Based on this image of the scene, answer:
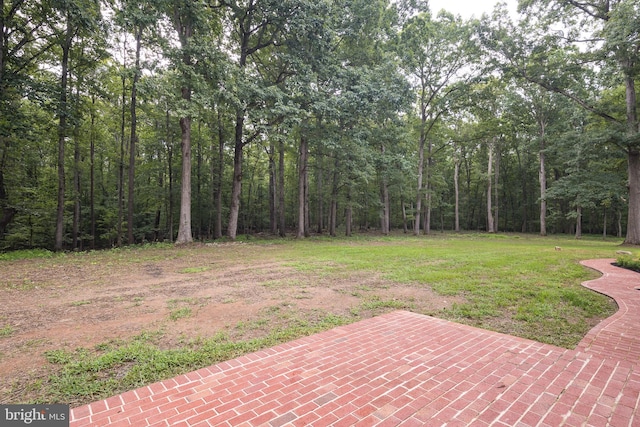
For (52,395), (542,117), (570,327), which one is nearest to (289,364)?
(52,395)

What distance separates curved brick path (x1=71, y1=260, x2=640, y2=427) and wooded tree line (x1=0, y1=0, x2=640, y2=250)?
391 inches

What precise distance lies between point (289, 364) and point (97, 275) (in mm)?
5920

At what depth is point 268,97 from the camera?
11.9m

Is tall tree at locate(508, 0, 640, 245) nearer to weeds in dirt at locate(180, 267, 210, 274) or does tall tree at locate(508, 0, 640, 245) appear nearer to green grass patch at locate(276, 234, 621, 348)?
green grass patch at locate(276, 234, 621, 348)

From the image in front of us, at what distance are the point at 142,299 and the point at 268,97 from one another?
31.6 feet

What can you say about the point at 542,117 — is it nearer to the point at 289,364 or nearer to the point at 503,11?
the point at 503,11

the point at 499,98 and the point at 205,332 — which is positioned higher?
the point at 499,98

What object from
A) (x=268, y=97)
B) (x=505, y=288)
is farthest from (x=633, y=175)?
(x=268, y=97)

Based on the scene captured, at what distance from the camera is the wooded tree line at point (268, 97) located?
10578 mm

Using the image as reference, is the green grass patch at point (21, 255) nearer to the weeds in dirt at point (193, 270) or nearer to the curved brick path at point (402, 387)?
the weeds in dirt at point (193, 270)

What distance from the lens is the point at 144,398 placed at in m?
2.09

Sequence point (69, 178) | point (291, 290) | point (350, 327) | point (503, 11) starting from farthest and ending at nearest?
1. point (69, 178)
2. point (503, 11)
3. point (291, 290)
4. point (350, 327)

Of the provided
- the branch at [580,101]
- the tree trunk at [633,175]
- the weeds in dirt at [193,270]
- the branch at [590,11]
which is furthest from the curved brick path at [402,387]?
the branch at [590,11]

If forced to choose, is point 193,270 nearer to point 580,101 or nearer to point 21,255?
point 21,255
